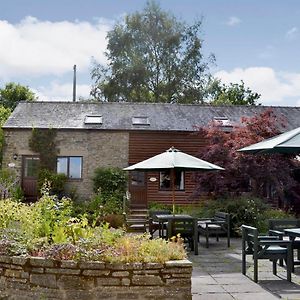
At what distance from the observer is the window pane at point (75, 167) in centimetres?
2353

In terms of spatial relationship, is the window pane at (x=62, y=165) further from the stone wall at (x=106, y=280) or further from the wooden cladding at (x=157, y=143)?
the stone wall at (x=106, y=280)

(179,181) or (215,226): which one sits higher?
(179,181)

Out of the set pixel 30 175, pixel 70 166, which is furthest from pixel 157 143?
pixel 30 175

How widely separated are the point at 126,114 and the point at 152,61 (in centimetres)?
1253

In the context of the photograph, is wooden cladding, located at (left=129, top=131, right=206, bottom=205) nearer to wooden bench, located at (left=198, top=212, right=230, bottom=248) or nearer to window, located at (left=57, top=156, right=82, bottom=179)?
window, located at (left=57, top=156, right=82, bottom=179)

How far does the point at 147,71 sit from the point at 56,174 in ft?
50.2

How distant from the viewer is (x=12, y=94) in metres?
42.4

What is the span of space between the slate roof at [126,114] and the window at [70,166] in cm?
163

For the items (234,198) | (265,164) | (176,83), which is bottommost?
(234,198)

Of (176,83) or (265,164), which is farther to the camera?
(176,83)

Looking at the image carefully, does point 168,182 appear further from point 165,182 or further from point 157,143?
point 157,143

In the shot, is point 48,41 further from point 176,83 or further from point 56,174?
point 176,83

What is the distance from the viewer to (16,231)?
7230 mm

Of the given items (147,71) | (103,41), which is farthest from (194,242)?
(103,41)
